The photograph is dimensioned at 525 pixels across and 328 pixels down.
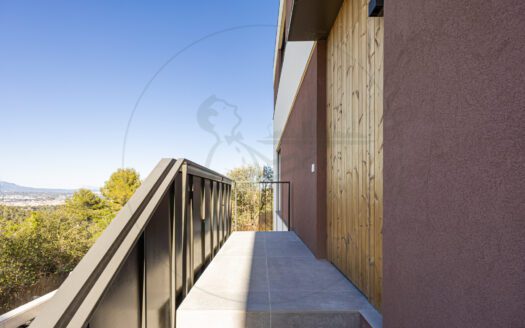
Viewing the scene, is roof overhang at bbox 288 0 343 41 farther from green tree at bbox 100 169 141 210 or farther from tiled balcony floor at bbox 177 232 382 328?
green tree at bbox 100 169 141 210

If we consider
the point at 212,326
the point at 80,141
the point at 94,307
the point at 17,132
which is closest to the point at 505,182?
the point at 94,307

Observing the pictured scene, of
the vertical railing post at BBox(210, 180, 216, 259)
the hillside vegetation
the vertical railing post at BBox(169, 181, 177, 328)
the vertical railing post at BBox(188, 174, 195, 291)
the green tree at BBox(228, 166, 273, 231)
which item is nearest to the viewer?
the vertical railing post at BBox(169, 181, 177, 328)

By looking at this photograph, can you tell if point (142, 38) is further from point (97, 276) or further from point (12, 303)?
point (97, 276)

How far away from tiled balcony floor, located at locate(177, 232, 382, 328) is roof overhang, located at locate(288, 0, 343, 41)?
2.41 m

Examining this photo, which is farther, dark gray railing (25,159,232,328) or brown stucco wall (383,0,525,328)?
dark gray railing (25,159,232,328)

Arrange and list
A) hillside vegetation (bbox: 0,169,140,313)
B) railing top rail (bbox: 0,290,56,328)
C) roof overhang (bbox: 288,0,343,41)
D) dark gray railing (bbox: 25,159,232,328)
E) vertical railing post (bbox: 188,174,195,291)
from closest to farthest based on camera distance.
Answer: dark gray railing (bbox: 25,159,232,328) < vertical railing post (bbox: 188,174,195,291) < railing top rail (bbox: 0,290,56,328) < roof overhang (bbox: 288,0,343,41) < hillside vegetation (bbox: 0,169,140,313)

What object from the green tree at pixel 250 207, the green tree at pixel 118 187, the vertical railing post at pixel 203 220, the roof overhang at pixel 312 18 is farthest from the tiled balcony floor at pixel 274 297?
the green tree at pixel 118 187

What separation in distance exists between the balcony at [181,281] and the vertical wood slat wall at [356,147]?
0.76 ft

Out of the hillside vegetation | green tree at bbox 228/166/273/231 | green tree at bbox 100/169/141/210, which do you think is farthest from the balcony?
green tree at bbox 100/169/141/210

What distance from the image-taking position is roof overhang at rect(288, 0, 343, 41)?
8.59ft

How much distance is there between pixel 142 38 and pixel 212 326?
29.6ft

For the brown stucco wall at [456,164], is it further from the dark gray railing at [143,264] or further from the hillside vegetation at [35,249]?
the hillside vegetation at [35,249]

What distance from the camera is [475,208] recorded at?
29.8 inches

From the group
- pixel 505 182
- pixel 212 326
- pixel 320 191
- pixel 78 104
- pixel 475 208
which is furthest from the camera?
pixel 78 104
